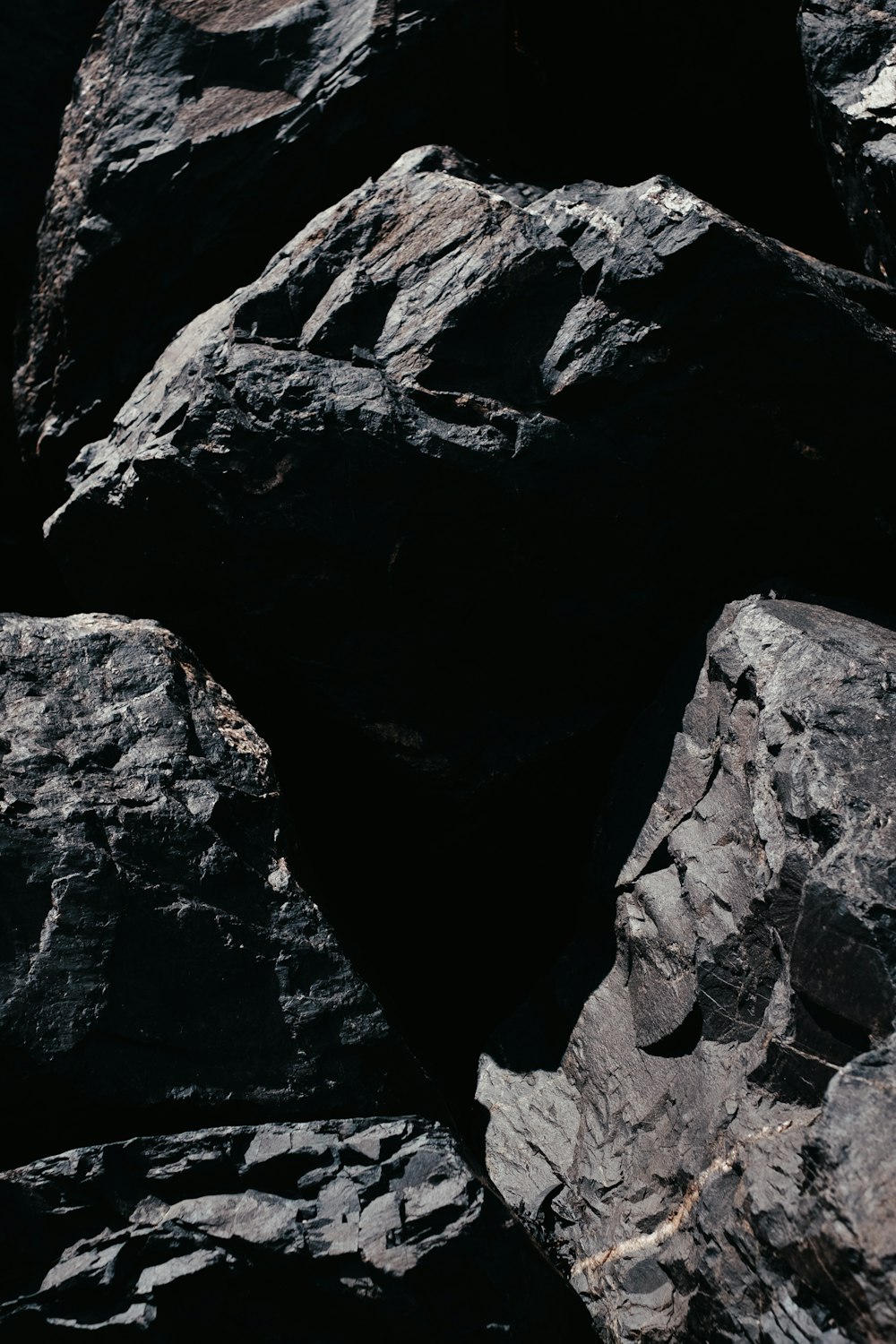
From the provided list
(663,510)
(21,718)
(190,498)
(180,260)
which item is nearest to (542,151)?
(180,260)

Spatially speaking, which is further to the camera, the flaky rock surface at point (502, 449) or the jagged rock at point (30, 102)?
the jagged rock at point (30, 102)

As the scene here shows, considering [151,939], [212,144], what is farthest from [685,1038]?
[212,144]

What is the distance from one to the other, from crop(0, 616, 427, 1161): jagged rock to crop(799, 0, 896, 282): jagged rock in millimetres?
1658

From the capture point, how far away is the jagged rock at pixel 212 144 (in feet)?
8.61

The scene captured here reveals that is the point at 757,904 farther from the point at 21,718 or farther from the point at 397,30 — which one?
the point at 397,30

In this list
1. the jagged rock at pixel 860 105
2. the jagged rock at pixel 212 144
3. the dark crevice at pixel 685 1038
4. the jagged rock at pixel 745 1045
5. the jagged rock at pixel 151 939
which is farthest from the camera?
the jagged rock at pixel 212 144

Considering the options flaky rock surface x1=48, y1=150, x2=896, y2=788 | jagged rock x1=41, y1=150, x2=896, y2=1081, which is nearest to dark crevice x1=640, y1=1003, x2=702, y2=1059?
jagged rock x1=41, y1=150, x2=896, y2=1081

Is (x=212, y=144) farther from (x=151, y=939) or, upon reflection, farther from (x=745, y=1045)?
(x=745, y=1045)

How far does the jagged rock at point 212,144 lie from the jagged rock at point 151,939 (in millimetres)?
1028

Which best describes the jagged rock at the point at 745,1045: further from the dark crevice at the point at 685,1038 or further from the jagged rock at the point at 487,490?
the jagged rock at the point at 487,490

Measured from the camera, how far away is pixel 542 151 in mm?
2797

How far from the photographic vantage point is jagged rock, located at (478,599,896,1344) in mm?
1346

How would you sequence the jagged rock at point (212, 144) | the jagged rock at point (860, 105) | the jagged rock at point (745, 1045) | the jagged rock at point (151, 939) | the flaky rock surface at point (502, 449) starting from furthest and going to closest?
1. the jagged rock at point (212, 144)
2. the jagged rock at point (860, 105)
3. the flaky rock surface at point (502, 449)
4. the jagged rock at point (151, 939)
5. the jagged rock at point (745, 1045)

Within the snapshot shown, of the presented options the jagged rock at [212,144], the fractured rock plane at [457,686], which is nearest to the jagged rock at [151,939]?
the fractured rock plane at [457,686]
